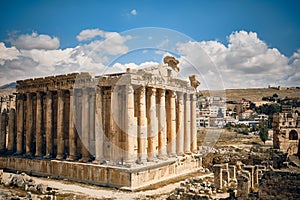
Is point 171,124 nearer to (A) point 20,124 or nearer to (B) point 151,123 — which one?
(B) point 151,123

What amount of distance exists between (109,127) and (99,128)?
0.77 meters

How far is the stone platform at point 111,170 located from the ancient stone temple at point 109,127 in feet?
0.18

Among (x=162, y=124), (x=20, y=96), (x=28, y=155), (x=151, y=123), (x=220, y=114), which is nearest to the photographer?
(x=151, y=123)

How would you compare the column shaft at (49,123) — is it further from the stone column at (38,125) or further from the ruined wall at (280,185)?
the ruined wall at (280,185)

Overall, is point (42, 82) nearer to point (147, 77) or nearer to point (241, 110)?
point (147, 77)

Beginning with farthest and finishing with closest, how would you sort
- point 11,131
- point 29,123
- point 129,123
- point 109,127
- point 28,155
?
point 11,131 < point 29,123 < point 28,155 < point 109,127 < point 129,123

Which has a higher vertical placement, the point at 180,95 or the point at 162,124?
the point at 180,95

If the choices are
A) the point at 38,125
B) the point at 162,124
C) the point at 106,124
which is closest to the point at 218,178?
the point at 162,124

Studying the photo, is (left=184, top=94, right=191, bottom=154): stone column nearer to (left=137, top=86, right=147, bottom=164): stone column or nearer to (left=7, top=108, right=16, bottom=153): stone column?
(left=137, top=86, right=147, bottom=164): stone column

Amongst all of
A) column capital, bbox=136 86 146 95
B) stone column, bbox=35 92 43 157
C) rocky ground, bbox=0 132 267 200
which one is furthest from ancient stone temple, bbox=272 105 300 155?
stone column, bbox=35 92 43 157

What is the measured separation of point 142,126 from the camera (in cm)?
2264

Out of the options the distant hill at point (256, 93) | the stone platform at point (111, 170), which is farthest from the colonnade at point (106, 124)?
the distant hill at point (256, 93)

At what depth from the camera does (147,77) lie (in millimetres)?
23297

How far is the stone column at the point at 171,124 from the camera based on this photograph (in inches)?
1062
